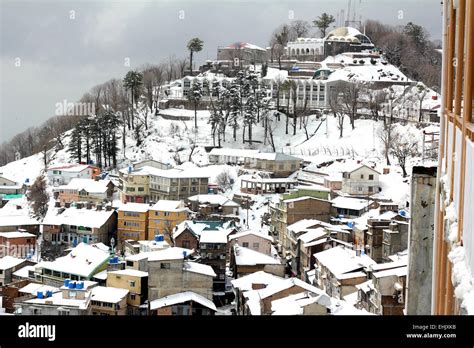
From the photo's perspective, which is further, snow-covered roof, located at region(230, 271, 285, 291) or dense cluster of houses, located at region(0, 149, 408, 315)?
snow-covered roof, located at region(230, 271, 285, 291)

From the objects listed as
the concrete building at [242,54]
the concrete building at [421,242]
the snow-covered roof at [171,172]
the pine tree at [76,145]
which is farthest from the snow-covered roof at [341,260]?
the concrete building at [242,54]

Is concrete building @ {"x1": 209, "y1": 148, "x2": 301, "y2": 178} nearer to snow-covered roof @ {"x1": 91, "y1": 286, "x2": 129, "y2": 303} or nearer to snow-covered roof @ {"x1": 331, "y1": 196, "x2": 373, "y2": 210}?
snow-covered roof @ {"x1": 331, "y1": 196, "x2": 373, "y2": 210}

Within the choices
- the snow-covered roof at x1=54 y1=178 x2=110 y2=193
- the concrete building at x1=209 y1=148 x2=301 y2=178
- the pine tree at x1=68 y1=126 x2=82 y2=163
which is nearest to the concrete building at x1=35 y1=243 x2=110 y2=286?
the snow-covered roof at x1=54 y1=178 x2=110 y2=193

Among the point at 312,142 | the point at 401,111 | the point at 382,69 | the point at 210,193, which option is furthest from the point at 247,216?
the point at 382,69

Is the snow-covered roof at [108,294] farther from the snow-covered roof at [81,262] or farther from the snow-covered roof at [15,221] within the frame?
the snow-covered roof at [15,221]
